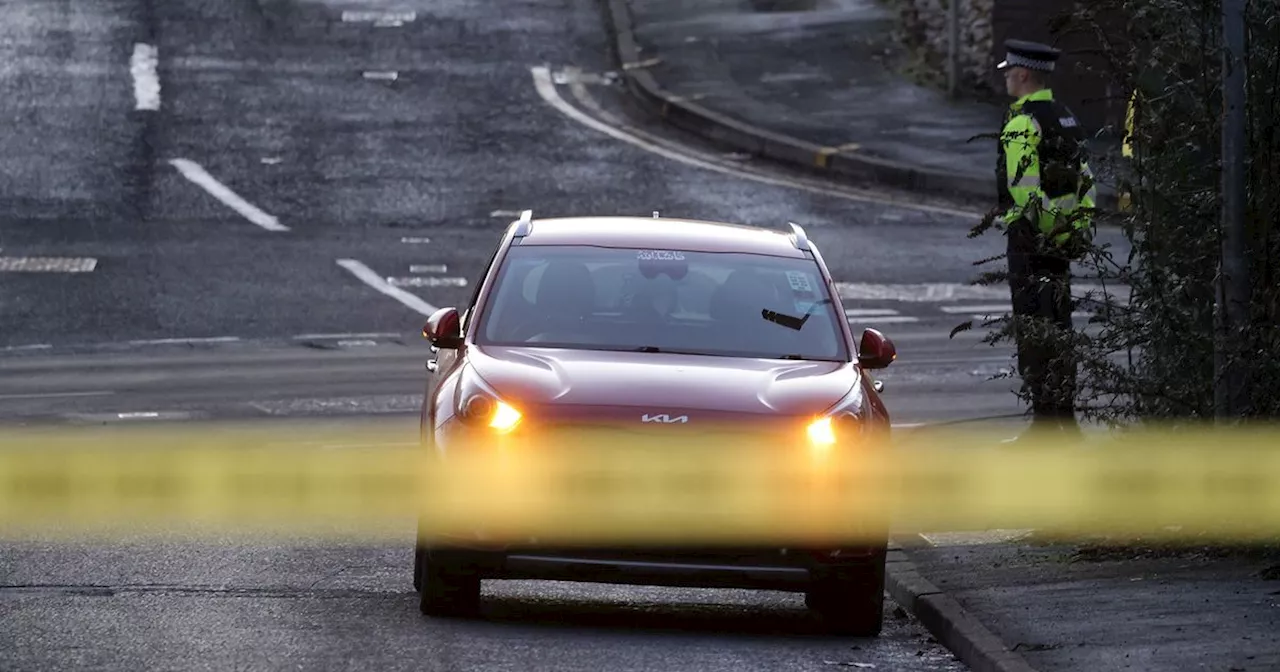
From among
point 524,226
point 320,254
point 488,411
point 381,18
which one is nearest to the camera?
point 488,411

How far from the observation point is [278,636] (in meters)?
9.55

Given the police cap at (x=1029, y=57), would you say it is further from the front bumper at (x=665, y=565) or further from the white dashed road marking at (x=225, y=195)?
the white dashed road marking at (x=225, y=195)

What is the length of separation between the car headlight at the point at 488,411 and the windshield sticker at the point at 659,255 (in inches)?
62.3

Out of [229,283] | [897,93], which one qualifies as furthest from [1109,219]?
[897,93]

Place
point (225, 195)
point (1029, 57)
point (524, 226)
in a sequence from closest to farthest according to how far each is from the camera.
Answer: point (524, 226), point (1029, 57), point (225, 195)

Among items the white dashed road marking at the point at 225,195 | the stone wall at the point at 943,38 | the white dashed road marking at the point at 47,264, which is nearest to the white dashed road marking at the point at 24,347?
the white dashed road marking at the point at 47,264

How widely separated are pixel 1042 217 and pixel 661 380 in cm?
326

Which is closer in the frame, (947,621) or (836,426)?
(836,426)

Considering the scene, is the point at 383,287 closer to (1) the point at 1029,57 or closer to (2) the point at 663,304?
(1) the point at 1029,57

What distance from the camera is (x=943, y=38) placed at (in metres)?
34.7

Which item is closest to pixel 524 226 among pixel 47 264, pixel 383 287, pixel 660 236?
pixel 660 236

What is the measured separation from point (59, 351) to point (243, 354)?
1311 mm

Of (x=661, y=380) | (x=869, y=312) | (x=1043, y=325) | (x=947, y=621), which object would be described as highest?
(x=661, y=380)

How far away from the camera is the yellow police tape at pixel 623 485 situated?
969 centimetres
